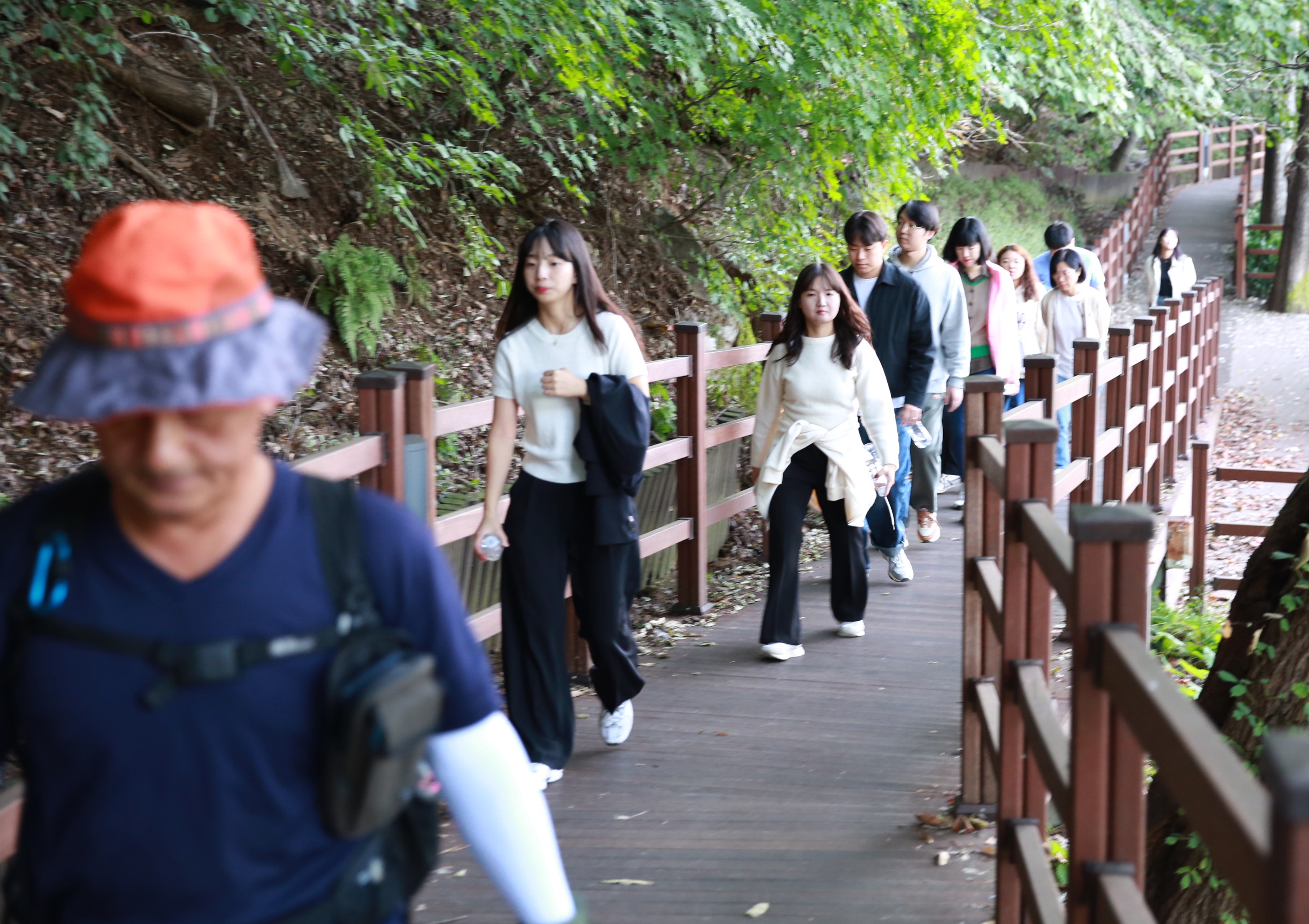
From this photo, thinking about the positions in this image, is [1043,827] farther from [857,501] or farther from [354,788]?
[857,501]

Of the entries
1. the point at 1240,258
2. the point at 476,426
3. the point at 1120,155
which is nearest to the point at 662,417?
the point at 476,426

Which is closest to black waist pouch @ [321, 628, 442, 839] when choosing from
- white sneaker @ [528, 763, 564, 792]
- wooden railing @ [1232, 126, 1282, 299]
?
white sneaker @ [528, 763, 564, 792]

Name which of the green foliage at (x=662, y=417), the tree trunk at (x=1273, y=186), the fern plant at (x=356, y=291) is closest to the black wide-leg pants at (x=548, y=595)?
the green foliage at (x=662, y=417)

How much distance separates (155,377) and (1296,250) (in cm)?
2814

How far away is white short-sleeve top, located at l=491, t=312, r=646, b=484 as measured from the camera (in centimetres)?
461

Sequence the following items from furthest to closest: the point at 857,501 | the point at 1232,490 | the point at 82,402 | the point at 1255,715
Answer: the point at 1232,490 → the point at 857,501 → the point at 1255,715 → the point at 82,402

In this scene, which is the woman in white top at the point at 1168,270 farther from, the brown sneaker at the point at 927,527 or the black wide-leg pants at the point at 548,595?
the black wide-leg pants at the point at 548,595

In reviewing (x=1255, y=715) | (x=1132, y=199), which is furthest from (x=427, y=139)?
(x=1132, y=199)

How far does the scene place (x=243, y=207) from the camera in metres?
10.2

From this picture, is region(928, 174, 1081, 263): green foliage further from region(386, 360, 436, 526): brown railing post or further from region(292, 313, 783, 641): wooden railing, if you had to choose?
region(386, 360, 436, 526): brown railing post

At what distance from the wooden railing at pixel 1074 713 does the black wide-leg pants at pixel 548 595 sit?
129cm

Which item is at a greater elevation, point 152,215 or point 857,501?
point 152,215

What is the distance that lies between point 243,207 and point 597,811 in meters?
7.10

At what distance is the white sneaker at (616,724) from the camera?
5.18 m
